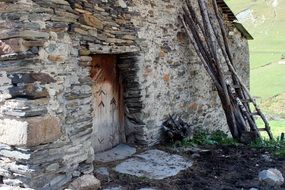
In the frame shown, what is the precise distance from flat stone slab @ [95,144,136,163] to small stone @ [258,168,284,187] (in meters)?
1.94

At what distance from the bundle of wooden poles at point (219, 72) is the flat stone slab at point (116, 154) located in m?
2.22

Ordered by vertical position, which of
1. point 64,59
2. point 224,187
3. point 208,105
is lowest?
point 224,187

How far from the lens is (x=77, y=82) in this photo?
4621 mm

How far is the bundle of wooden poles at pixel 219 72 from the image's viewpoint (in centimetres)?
745

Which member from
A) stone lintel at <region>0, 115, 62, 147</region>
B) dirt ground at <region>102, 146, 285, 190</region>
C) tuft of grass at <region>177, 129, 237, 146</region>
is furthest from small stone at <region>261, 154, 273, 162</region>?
stone lintel at <region>0, 115, 62, 147</region>

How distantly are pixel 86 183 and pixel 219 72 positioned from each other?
3.92 metres

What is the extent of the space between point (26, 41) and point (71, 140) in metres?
1.21

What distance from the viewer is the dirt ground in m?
4.87

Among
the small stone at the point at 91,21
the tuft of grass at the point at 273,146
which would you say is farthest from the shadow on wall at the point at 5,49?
the tuft of grass at the point at 273,146

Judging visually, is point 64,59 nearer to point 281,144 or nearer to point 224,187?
point 224,187

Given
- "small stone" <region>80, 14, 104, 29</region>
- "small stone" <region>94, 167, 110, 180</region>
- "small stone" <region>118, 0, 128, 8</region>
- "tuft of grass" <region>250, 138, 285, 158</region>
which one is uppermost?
"small stone" <region>118, 0, 128, 8</region>

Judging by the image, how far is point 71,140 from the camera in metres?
4.47

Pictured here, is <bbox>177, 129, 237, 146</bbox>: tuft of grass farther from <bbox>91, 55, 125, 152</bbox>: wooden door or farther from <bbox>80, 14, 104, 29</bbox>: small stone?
<bbox>80, 14, 104, 29</bbox>: small stone

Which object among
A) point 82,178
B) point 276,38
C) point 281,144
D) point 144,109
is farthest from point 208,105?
point 276,38
